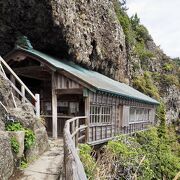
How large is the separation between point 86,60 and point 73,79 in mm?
5413

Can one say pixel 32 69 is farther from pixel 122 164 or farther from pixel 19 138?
pixel 19 138

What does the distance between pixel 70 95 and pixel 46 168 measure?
957 cm

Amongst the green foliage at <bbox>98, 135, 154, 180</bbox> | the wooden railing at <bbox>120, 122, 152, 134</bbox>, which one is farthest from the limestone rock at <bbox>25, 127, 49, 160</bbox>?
the wooden railing at <bbox>120, 122, 152, 134</bbox>

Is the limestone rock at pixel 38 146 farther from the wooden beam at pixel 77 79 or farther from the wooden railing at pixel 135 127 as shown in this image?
the wooden railing at pixel 135 127

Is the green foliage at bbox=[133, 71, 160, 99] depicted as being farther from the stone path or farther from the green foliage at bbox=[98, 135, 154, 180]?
the stone path

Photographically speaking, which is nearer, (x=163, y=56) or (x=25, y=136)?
(x=25, y=136)

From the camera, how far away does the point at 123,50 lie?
28.2 m

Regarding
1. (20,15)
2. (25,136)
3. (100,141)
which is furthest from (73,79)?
(25,136)

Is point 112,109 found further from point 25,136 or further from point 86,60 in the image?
point 25,136

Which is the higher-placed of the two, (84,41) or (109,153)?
(84,41)

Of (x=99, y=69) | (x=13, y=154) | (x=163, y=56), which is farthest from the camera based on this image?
(x=163, y=56)

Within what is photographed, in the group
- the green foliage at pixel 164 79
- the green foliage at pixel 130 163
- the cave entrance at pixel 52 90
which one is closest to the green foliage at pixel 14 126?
the green foliage at pixel 130 163

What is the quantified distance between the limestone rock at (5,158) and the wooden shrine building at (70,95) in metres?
7.14

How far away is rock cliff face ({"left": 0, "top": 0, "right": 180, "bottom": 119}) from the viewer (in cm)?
1622
